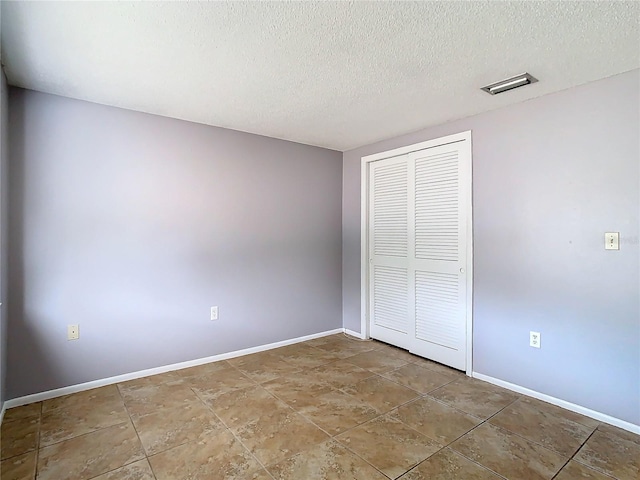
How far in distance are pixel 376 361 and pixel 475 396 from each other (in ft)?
3.06

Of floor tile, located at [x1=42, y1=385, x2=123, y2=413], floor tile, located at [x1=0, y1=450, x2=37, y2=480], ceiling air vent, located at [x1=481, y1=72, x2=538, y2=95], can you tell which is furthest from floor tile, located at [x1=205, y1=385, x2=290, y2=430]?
ceiling air vent, located at [x1=481, y1=72, x2=538, y2=95]

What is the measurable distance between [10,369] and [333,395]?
2.22 m

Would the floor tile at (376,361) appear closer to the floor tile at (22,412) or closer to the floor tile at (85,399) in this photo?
the floor tile at (85,399)

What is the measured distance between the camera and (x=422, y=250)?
3338 mm

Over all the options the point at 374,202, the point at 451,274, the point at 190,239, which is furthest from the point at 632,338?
the point at 190,239

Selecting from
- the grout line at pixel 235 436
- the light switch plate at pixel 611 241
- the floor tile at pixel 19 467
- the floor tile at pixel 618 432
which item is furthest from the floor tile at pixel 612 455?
the floor tile at pixel 19 467

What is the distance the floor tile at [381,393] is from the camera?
7.91 feet

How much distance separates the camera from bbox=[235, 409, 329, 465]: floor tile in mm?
1862

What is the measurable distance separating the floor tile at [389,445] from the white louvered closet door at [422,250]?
1.18 meters

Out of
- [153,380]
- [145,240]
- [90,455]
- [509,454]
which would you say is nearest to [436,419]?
[509,454]

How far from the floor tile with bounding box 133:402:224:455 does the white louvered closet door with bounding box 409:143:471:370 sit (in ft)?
6.63

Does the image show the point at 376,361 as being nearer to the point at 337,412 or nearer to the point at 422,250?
the point at 337,412

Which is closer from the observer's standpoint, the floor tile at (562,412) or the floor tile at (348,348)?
the floor tile at (562,412)

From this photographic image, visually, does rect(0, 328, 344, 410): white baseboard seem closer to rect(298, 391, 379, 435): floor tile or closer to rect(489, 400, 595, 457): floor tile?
rect(298, 391, 379, 435): floor tile
